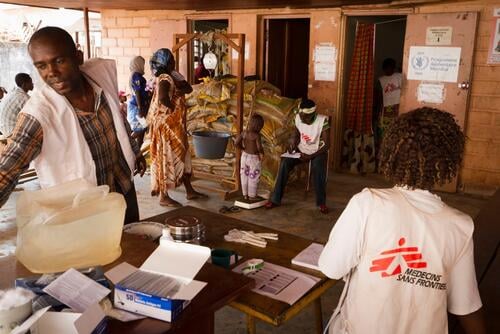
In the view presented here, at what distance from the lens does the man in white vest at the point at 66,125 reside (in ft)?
5.83

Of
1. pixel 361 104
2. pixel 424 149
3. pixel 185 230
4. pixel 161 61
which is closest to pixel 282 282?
pixel 185 230

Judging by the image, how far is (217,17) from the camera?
24.2 feet

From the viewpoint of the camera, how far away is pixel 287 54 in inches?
312

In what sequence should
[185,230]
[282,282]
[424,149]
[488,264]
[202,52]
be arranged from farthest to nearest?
[202,52]
[488,264]
[185,230]
[282,282]
[424,149]

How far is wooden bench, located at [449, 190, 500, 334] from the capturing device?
74.6 inches

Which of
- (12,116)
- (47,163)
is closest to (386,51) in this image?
(12,116)

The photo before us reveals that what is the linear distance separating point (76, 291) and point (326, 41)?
5868 millimetres

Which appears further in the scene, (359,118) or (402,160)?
(359,118)

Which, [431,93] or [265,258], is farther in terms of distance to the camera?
[431,93]

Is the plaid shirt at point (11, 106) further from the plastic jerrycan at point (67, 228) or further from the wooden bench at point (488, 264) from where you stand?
the wooden bench at point (488, 264)

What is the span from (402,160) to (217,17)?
21.5 feet

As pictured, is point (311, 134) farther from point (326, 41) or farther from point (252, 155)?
point (326, 41)

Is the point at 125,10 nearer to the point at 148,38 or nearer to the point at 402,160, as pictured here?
the point at 148,38

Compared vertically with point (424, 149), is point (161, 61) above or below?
above
